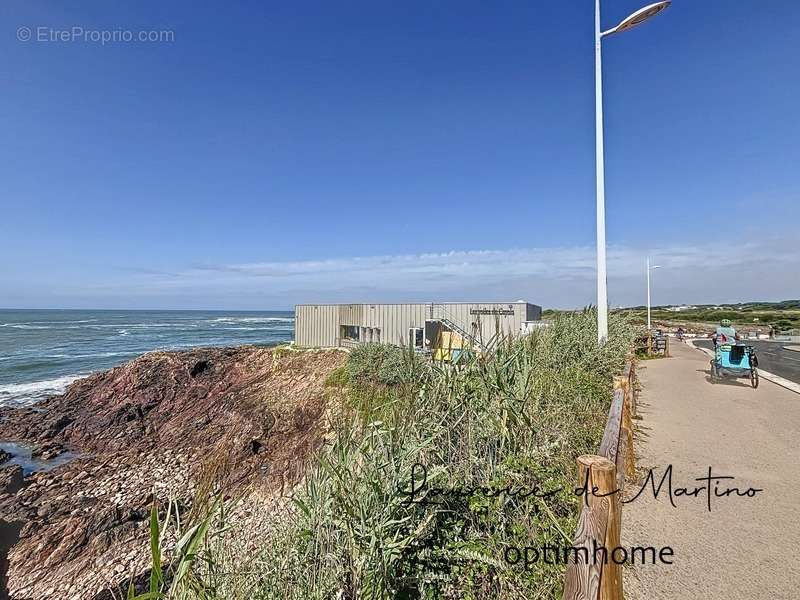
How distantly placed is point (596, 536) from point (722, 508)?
3.10 metres

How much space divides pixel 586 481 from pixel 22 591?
29.1 ft

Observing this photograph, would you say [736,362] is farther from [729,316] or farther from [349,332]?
[729,316]

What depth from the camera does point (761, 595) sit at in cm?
259

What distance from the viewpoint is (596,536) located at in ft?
5.65

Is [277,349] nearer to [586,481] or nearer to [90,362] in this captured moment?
[90,362]

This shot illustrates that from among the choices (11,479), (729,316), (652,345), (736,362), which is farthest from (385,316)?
(729,316)

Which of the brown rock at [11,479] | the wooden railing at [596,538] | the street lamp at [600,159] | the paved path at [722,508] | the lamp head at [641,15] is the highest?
the lamp head at [641,15]

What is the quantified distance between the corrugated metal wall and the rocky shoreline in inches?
115

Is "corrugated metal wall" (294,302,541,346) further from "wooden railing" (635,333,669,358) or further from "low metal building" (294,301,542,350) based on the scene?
"wooden railing" (635,333,669,358)

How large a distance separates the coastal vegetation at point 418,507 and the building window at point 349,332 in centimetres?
1836

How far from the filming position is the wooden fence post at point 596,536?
65.6 inches

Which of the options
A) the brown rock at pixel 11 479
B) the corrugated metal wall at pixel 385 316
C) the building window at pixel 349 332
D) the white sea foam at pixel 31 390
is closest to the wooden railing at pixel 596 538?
the brown rock at pixel 11 479
